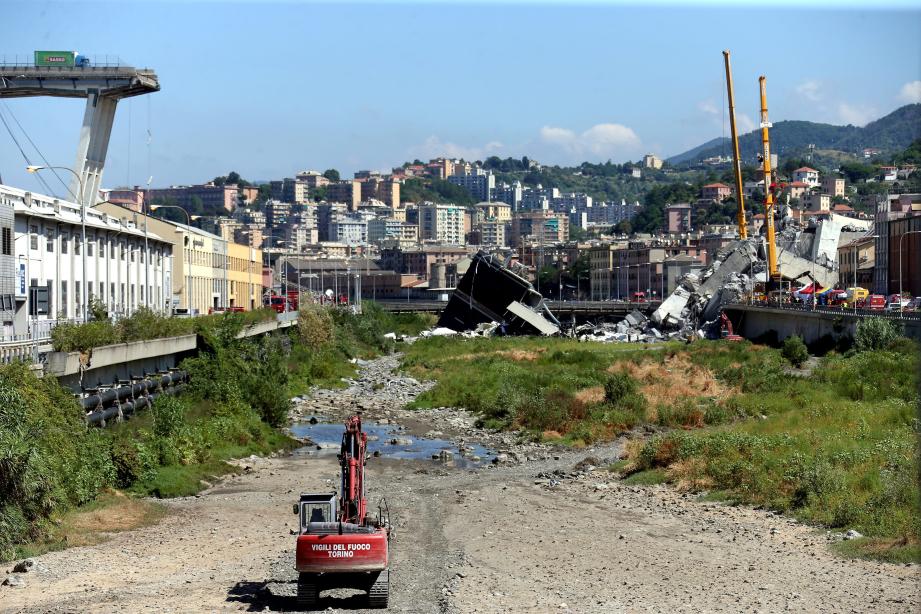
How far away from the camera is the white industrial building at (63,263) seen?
3903 cm

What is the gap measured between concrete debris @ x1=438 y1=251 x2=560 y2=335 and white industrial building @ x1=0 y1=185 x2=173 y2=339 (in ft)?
153

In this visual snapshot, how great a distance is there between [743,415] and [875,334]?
17556mm

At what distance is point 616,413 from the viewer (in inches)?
1786

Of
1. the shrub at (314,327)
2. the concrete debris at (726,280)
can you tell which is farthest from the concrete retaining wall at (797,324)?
the shrub at (314,327)

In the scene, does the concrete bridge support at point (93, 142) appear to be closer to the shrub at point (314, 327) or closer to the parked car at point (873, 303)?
the shrub at point (314, 327)

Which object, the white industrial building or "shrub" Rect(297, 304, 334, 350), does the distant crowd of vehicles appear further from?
the white industrial building

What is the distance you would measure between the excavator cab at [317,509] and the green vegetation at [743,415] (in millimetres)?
9378

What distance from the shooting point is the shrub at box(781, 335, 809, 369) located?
65.1 m

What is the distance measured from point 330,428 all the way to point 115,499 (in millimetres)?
21502

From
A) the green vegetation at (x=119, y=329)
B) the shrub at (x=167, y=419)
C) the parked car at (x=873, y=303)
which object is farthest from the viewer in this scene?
the parked car at (x=873, y=303)

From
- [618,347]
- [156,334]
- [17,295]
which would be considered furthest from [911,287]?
[17,295]

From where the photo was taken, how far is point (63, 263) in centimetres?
4669

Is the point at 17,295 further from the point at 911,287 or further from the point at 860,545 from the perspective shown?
the point at 911,287

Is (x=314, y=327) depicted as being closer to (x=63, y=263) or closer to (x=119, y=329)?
(x=63, y=263)
